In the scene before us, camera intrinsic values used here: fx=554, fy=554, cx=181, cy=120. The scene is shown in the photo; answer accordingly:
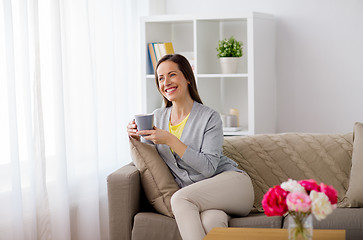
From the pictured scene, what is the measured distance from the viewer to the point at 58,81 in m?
3.13

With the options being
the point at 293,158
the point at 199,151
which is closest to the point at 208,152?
the point at 199,151

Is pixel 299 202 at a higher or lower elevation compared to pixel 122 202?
higher

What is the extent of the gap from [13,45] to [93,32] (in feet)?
2.89

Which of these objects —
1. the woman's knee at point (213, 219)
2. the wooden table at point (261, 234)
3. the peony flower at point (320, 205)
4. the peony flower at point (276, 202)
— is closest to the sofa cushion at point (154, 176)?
the woman's knee at point (213, 219)

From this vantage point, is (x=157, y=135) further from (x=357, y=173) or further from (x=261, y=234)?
(x=357, y=173)

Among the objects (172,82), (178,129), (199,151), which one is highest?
(172,82)

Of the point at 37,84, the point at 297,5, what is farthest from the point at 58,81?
the point at 297,5

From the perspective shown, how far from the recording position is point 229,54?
4020 millimetres

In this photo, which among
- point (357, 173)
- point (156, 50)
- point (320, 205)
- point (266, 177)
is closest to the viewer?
point (320, 205)

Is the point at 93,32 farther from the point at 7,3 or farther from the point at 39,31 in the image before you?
the point at 7,3

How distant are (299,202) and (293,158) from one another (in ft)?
4.77

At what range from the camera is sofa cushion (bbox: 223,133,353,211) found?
3.03 metres

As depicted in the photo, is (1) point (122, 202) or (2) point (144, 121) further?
(1) point (122, 202)

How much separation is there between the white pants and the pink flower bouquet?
71cm
